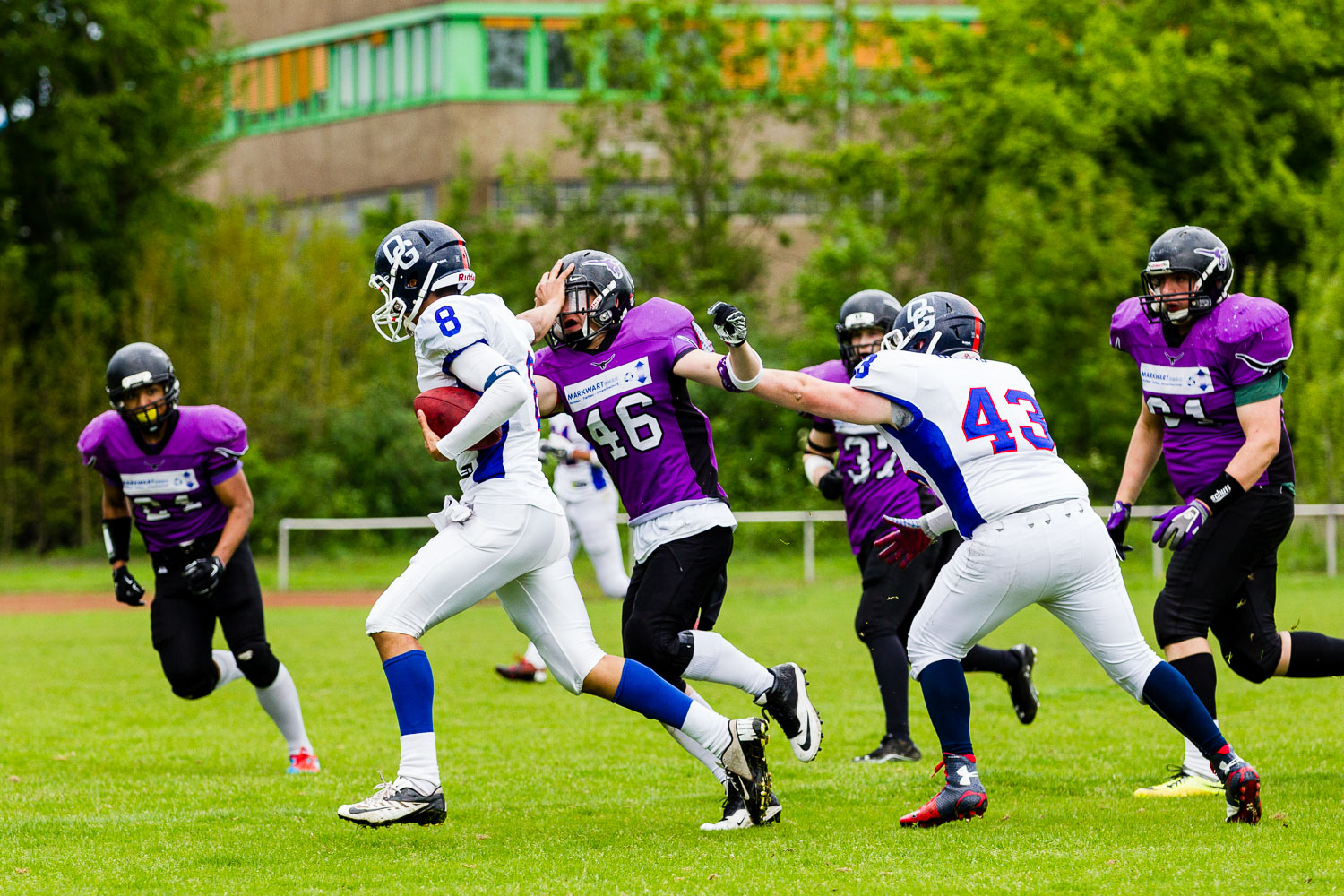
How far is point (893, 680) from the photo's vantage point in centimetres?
705

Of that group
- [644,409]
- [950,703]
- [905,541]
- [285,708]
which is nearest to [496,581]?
[644,409]

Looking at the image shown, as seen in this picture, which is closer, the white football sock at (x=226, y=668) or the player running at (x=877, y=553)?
the player running at (x=877, y=553)

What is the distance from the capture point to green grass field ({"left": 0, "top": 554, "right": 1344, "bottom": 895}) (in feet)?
15.1

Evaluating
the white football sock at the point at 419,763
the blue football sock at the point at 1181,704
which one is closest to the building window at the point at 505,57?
the white football sock at the point at 419,763

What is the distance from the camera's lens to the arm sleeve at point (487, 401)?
16.5 ft

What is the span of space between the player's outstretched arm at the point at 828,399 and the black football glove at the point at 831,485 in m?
2.32

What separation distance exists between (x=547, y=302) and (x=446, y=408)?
0.75 meters

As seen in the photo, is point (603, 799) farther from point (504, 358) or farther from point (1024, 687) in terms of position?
point (1024, 687)

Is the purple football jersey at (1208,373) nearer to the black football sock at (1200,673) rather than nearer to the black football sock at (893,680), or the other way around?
the black football sock at (1200,673)

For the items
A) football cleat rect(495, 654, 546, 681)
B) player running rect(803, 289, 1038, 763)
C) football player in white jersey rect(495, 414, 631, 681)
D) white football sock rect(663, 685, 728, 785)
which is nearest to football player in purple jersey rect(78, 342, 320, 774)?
white football sock rect(663, 685, 728, 785)

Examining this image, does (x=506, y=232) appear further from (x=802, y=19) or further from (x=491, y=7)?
(x=802, y=19)

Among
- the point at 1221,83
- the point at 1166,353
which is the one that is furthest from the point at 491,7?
the point at 1166,353

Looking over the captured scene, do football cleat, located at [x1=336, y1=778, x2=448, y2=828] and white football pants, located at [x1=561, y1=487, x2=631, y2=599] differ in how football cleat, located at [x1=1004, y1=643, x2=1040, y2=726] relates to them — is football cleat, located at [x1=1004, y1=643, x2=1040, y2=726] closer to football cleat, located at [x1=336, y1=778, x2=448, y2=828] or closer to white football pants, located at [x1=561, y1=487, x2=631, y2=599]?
football cleat, located at [x1=336, y1=778, x2=448, y2=828]

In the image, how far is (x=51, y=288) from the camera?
27.5 metres
